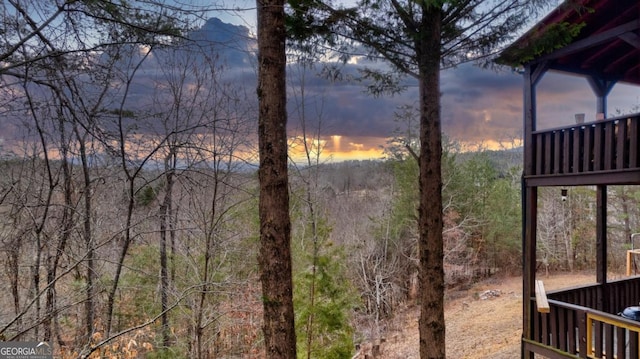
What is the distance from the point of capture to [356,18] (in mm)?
4969

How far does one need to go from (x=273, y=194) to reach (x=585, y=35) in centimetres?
527

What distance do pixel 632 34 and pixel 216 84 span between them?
19.9 feet

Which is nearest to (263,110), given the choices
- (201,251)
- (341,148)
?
(201,251)

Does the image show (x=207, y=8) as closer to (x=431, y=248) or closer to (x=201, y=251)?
(x=431, y=248)

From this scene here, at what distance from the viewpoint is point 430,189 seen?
494 cm

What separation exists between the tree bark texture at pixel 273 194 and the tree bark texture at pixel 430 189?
2.49 meters

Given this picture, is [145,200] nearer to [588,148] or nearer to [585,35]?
[588,148]

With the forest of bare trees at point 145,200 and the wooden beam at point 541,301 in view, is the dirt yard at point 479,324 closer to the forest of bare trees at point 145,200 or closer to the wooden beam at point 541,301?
the forest of bare trees at point 145,200

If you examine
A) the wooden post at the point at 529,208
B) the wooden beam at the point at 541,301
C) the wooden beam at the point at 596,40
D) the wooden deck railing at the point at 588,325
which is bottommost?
the wooden deck railing at the point at 588,325

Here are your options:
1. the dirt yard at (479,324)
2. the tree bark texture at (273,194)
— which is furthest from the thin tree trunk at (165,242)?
the dirt yard at (479,324)

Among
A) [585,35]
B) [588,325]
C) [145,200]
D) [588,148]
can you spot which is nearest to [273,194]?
[145,200]

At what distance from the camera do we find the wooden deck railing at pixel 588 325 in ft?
14.4

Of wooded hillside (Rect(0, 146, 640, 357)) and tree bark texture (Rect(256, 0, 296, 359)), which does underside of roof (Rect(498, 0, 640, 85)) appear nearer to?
tree bark texture (Rect(256, 0, 296, 359))

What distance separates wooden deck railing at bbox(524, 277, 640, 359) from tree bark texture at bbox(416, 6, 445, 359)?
1.53 metres
